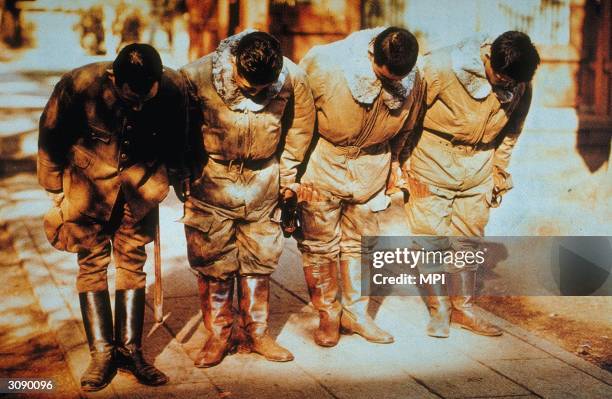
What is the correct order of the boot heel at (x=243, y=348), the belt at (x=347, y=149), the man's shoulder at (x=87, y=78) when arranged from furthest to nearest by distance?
the belt at (x=347, y=149) → the boot heel at (x=243, y=348) → the man's shoulder at (x=87, y=78)

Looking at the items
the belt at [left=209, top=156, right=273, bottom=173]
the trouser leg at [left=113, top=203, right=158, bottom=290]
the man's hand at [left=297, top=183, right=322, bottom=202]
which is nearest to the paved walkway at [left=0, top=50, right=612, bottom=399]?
the trouser leg at [left=113, top=203, right=158, bottom=290]

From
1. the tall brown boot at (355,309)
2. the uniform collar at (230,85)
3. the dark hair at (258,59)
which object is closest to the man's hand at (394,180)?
the tall brown boot at (355,309)

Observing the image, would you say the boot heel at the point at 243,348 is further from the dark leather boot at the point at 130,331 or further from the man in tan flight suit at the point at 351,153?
the dark leather boot at the point at 130,331

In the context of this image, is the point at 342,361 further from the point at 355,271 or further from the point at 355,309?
the point at 355,271

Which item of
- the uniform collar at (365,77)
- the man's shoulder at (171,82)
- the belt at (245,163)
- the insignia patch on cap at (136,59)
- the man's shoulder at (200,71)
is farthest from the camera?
the uniform collar at (365,77)

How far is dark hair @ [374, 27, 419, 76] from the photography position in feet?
14.2

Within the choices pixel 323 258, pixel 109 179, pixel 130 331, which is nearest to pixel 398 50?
pixel 323 258

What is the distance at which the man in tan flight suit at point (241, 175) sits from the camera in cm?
426

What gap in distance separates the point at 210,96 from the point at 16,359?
1861 mm

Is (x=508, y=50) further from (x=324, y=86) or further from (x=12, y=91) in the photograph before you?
(x=12, y=91)

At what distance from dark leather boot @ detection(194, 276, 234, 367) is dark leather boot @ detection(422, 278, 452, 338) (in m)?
1.30

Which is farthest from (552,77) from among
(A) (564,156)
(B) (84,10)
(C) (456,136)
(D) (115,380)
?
(B) (84,10)

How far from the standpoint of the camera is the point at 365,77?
14.9 feet

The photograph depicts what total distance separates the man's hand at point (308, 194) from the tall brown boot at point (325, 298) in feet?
1.29
